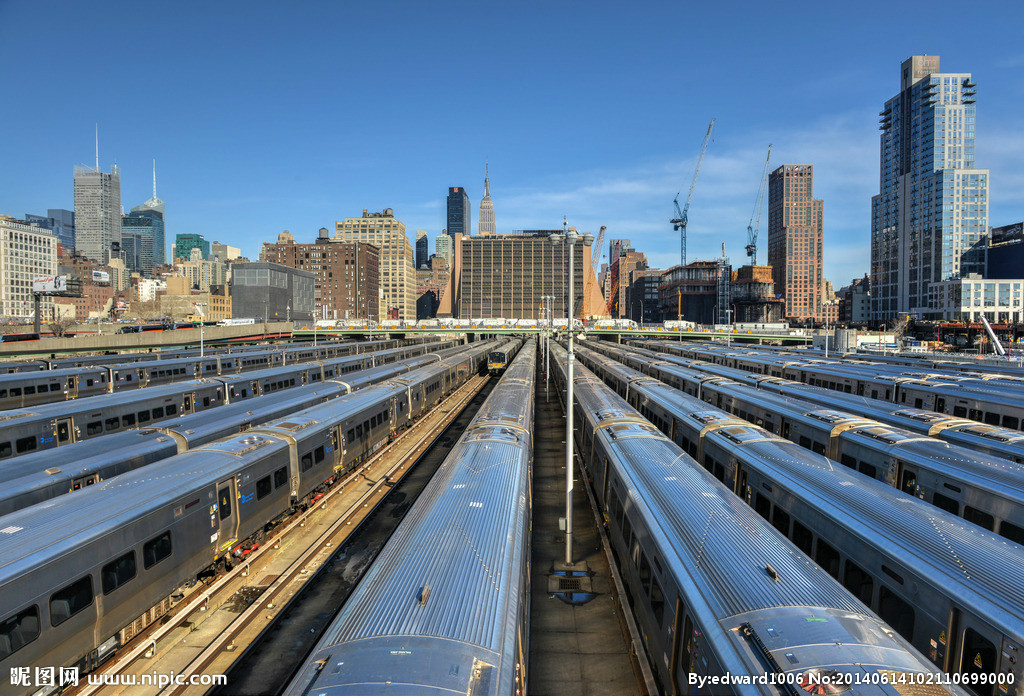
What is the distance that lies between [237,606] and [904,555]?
15417mm

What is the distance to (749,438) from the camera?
15.6 m

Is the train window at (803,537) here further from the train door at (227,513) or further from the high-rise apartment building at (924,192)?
the high-rise apartment building at (924,192)

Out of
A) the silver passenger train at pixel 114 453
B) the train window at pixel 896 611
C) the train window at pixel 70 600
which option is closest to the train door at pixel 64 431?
the silver passenger train at pixel 114 453

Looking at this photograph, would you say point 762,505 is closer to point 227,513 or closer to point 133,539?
point 227,513

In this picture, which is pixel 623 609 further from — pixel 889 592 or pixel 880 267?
pixel 880 267

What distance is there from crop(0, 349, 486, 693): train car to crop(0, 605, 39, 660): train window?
17 mm

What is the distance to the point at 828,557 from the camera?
10.5m

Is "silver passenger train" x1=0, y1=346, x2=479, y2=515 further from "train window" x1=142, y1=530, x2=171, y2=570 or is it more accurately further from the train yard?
"train window" x1=142, y1=530, x2=171, y2=570

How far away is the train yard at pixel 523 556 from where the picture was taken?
21.7ft

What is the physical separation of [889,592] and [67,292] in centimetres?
12576

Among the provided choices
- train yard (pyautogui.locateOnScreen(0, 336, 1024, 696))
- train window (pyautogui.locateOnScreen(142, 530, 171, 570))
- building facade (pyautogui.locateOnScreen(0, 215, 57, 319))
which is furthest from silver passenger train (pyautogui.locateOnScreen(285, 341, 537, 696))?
building facade (pyautogui.locateOnScreen(0, 215, 57, 319))

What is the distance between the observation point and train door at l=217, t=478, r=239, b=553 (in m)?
13.8

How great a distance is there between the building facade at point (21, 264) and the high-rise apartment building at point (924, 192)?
971ft

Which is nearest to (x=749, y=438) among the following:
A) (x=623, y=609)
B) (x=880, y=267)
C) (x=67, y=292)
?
(x=623, y=609)
